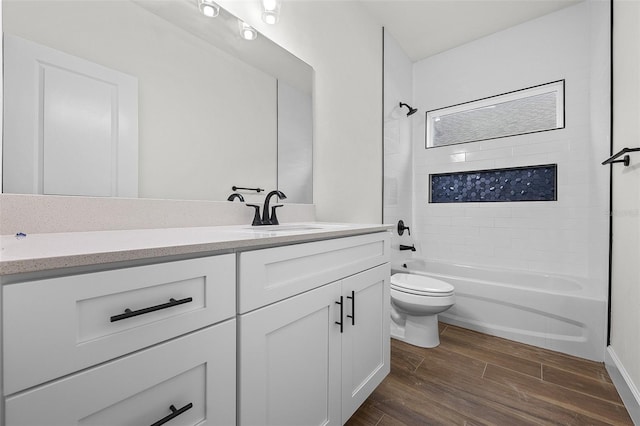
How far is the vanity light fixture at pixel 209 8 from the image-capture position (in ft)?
3.95

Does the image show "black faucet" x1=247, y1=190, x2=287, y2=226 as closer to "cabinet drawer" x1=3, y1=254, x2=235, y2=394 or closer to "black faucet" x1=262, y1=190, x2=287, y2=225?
"black faucet" x1=262, y1=190, x2=287, y2=225

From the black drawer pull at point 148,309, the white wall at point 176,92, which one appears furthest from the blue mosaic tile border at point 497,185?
the black drawer pull at point 148,309

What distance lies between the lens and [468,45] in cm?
281

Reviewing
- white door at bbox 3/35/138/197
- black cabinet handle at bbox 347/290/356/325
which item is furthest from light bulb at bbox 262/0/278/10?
black cabinet handle at bbox 347/290/356/325

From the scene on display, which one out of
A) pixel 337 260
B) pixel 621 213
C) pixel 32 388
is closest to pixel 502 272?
pixel 621 213

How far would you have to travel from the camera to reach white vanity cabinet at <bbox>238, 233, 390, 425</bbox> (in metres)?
0.76

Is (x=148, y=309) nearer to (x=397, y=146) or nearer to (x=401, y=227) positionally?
(x=401, y=227)

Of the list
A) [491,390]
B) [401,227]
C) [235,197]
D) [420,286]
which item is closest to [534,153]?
[401,227]

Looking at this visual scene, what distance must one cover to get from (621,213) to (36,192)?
8.76 ft

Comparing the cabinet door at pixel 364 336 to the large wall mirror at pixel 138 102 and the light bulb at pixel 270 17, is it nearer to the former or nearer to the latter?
the large wall mirror at pixel 138 102

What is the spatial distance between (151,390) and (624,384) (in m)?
2.11

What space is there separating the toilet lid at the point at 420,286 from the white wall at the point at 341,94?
0.53 meters

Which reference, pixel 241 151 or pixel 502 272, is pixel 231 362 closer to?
pixel 241 151

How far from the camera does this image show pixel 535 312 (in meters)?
2.00
